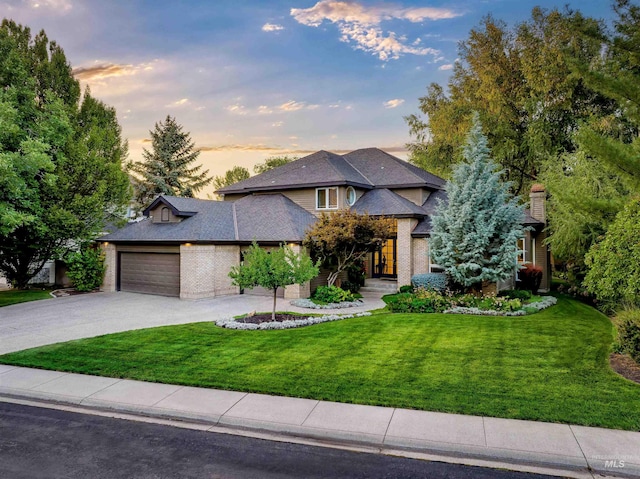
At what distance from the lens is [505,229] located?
1798cm

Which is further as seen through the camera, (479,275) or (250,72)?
(250,72)

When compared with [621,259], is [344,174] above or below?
above

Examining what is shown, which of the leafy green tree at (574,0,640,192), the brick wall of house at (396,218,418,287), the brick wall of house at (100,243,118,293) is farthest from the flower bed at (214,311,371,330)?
the brick wall of house at (100,243,118,293)

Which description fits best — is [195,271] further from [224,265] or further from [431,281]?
[431,281]

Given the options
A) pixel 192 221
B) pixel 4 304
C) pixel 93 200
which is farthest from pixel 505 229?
pixel 4 304

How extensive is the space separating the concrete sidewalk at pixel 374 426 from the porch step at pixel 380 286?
14665 millimetres

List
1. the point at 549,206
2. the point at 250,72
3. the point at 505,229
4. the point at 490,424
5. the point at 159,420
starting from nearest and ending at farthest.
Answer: the point at 490,424, the point at 159,420, the point at 505,229, the point at 250,72, the point at 549,206

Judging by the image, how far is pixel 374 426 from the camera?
635 cm

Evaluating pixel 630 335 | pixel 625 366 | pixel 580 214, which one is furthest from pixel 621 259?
pixel 580 214

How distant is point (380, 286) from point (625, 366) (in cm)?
1341

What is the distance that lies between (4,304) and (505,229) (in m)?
21.9

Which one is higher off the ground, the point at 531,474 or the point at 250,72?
the point at 250,72

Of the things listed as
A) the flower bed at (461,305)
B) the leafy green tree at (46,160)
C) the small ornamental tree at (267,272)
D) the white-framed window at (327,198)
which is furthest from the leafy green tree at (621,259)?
the leafy green tree at (46,160)

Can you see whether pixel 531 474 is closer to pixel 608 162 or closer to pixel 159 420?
Answer: pixel 159 420
